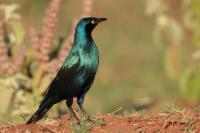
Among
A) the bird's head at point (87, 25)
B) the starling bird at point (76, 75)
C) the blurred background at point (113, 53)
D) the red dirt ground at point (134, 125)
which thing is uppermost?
the blurred background at point (113, 53)

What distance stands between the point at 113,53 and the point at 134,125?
1164cm

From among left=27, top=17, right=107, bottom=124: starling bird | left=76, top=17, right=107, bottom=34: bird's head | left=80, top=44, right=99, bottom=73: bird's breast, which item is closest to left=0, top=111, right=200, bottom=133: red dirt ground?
left=27, top=17, right=107, bottom=124: starling bird

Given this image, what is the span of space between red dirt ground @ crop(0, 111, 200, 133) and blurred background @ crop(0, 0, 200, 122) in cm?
21

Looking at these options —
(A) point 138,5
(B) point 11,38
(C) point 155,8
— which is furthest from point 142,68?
(B) point 11,38

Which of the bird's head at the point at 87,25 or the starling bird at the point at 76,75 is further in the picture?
the bird's head at the point at 87,25

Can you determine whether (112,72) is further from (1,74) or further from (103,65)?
(1,74)

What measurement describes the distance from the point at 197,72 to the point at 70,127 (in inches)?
165

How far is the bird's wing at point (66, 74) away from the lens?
964 centimetres

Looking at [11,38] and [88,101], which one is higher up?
[88,101]

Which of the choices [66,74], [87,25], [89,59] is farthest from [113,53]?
[89,59]

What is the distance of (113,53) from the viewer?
2056 cm

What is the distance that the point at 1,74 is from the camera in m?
12.2

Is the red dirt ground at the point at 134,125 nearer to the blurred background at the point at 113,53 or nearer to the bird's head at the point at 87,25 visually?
the blurred background at the point at 113,53

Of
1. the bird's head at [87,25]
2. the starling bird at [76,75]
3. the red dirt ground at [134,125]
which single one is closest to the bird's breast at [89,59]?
the starling bird at [76,75]
